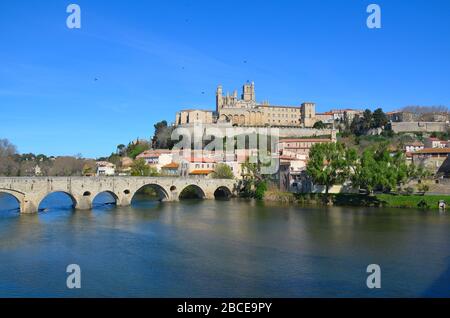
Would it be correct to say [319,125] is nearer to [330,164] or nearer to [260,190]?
[260,190]

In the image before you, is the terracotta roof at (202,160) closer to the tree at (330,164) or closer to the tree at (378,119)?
the tree at (330,164)

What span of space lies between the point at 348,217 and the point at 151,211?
14.6m

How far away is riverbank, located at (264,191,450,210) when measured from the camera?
125ft

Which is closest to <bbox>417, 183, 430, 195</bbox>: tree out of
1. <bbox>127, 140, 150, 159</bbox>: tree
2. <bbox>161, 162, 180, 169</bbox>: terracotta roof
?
<bbox>161, 162, 180, 169</bbox>: terracotta roof

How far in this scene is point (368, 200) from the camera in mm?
40312

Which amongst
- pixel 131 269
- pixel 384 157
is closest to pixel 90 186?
pixel 131 269

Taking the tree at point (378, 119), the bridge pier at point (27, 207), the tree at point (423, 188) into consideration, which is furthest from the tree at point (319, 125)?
the bridge pier at point (27, 207)

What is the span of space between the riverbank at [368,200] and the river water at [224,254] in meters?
5.00

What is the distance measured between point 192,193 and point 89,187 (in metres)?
16.2

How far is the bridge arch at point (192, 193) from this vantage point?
4997cm

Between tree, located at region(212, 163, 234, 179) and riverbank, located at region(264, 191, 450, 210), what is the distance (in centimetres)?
908

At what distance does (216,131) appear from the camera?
266ft
